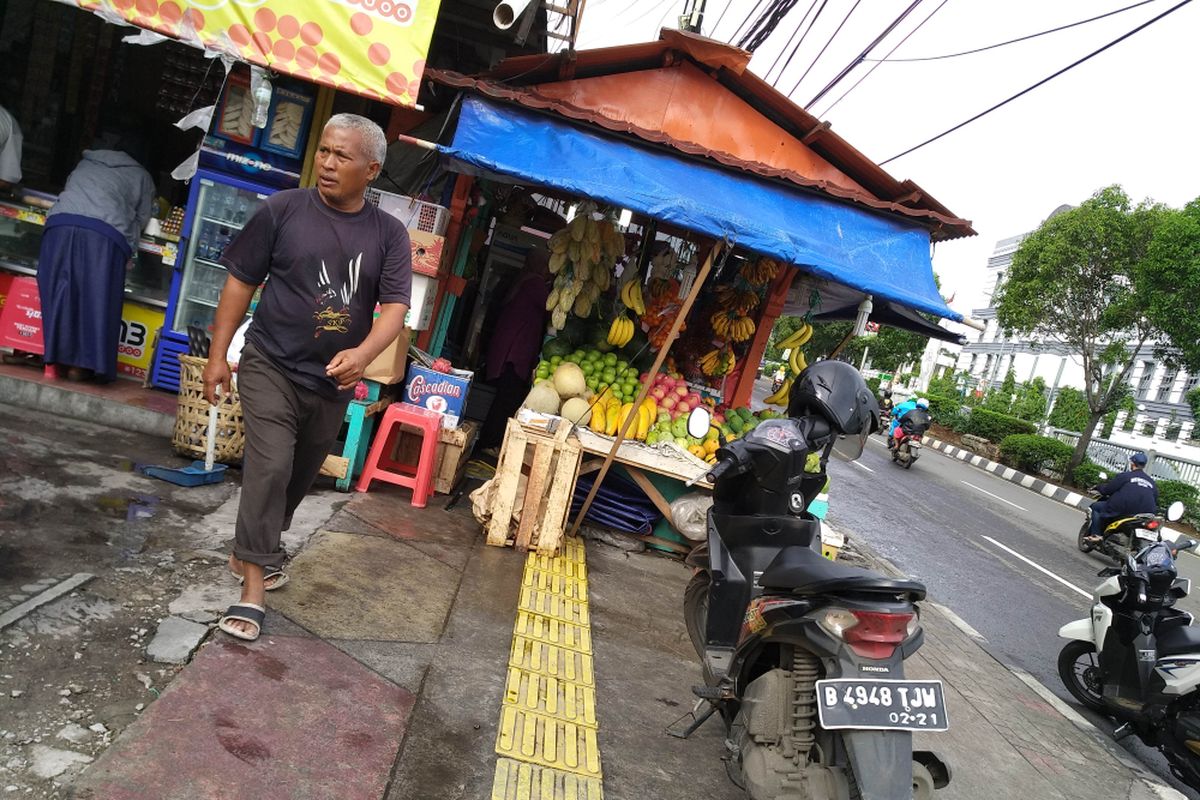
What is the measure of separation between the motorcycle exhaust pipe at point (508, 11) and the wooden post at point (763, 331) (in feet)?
11.1

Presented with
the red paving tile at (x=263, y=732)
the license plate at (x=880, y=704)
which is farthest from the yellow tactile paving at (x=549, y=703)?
the license plate at (x=880, y=704)

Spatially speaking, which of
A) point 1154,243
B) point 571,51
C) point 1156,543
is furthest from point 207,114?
point 1154,243

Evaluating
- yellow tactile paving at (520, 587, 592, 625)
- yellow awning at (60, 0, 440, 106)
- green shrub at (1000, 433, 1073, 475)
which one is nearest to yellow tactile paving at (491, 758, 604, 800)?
yellow tactile paving at (520, 587, 592, 625)

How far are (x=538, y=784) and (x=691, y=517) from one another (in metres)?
3.55

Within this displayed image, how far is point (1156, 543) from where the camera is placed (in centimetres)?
572

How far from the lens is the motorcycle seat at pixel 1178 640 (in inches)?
210

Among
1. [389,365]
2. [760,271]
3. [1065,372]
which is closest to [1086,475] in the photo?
[760,271]

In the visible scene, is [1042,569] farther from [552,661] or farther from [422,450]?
[552,661]

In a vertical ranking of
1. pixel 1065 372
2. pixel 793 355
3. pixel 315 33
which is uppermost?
pixel 1065 372

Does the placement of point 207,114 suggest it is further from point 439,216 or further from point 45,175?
point 45,175

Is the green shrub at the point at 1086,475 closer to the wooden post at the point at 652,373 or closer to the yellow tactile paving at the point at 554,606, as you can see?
the wooden post at the point at 652,373

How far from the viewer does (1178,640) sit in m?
5.43

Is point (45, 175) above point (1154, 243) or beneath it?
beneath

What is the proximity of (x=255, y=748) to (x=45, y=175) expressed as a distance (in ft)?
25.0
